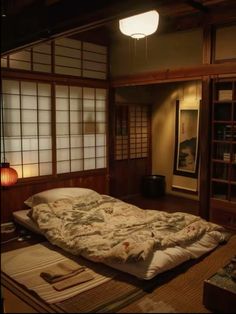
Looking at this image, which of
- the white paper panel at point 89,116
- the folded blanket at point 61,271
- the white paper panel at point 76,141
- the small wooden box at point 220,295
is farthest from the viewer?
the white paper panel at point 89,116

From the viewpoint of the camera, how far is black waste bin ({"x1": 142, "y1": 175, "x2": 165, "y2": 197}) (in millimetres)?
6422

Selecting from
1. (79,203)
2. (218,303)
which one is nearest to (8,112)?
(79,203)

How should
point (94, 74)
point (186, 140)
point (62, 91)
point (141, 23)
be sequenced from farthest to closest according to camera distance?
point (186, 140) → point (94, 74) → point (62, 91) → point (141, 23)

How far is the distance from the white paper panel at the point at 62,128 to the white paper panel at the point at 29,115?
1.38ft

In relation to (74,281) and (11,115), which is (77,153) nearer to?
(11,115)

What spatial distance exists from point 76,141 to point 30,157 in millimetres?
898

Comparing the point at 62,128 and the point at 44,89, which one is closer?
the point at 44,89

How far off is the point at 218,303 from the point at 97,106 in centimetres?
406

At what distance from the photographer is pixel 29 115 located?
16.2ft

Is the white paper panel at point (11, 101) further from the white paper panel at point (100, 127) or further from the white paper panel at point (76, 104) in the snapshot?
the white paper panel at point (100, 127)

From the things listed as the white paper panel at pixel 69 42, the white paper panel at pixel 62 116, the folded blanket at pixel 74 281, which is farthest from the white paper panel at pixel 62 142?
the folded blanket at pixel 74 281

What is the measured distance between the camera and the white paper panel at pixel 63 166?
5367 millimetres

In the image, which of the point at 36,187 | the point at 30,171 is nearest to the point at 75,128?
the point at 30,171

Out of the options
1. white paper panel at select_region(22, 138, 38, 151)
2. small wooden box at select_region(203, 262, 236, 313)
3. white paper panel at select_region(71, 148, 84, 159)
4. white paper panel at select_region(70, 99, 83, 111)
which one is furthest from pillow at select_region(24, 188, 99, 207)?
small wooden box at select_region(203, 262, 236, 313)
